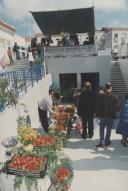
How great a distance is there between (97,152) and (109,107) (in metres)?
1.22

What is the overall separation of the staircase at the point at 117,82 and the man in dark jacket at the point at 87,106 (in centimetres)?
737

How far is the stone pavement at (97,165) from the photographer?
5150 millimetres

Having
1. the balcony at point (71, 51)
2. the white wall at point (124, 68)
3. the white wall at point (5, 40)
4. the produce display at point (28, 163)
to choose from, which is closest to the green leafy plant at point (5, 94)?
the produce display at point (28, 163)

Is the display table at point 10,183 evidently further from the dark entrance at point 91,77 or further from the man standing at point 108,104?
the dark entrance at point 91,77

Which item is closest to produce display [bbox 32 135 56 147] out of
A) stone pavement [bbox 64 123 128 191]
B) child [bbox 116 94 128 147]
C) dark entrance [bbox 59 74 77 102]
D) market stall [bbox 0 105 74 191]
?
market stall [bbox 0 105 74 191]

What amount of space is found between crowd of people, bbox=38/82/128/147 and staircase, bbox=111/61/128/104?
729cm

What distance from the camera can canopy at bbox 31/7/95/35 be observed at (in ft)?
55.6

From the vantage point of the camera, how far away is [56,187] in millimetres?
4145

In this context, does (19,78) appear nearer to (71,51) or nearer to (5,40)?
(71,51)

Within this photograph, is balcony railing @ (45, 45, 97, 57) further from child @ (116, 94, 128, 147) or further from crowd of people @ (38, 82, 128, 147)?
child @ (116, 94, 128, 147)

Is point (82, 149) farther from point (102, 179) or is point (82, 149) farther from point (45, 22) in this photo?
point (45, 22)

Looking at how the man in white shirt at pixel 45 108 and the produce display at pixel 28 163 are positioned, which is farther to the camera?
the man in white shirt at pixel 45 108

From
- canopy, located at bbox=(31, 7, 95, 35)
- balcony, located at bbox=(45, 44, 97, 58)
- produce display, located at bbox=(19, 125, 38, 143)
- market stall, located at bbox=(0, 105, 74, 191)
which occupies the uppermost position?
canopy, located at bbox=(31, 7, 95, 35)

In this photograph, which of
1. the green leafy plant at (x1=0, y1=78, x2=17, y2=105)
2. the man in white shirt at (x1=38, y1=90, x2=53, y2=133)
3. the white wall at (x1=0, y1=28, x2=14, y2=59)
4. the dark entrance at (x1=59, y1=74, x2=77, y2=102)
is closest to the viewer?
the green leafy plant at (x1=0, y1=78, x2=17, y2=105)
